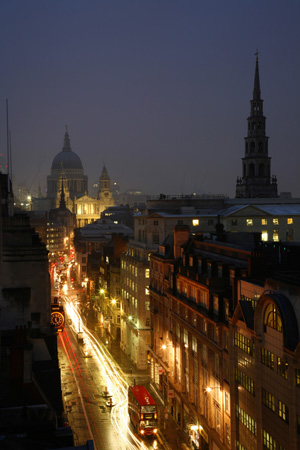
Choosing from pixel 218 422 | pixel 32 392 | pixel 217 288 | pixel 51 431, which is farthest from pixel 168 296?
pixel 51 431

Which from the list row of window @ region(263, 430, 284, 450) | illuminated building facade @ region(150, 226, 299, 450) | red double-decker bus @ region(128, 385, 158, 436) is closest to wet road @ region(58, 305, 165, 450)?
red double-decker bus @ region(128, 385, 158, 436)

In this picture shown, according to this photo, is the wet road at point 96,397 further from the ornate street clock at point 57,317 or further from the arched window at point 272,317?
the arched window at point 272,317

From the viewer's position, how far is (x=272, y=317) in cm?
3281

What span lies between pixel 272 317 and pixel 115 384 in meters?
39.3

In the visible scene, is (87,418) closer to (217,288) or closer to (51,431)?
(217,288)

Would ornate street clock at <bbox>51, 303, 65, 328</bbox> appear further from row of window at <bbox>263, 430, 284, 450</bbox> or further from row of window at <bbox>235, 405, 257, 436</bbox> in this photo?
row of window at <bbox>263, 430, 284, 450</bbox>

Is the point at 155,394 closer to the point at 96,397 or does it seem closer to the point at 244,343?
the point at 96,397

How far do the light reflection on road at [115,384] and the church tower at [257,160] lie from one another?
57.7m

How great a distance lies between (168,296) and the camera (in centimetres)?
6122

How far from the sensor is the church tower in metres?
134

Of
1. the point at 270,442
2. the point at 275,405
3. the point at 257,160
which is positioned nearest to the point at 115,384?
the point at 270,442

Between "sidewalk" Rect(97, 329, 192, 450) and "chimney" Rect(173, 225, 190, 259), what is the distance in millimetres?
16316

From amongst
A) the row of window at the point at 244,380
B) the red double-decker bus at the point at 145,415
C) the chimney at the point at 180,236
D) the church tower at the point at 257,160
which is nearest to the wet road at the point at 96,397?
the red double-decker bus at the point at 145,415

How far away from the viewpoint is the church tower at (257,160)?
441ft
